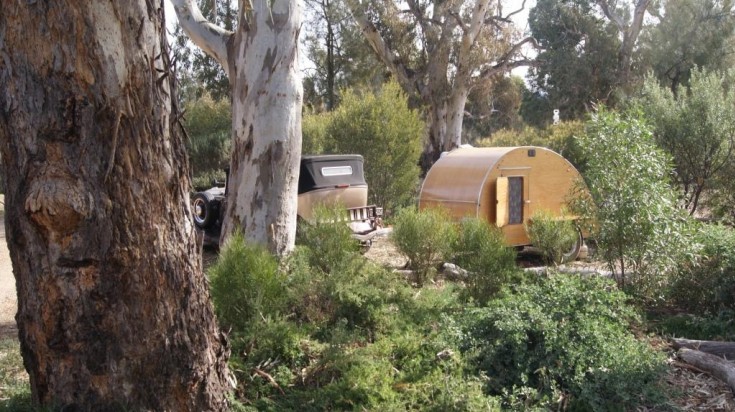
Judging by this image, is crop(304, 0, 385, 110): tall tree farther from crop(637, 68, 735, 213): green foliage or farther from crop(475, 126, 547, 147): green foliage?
crop(637, 68, 735, 213): green foliage

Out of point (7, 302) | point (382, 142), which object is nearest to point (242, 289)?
point (7, 302)

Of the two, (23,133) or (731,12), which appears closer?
(23,133)

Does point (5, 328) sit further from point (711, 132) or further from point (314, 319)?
point (711, 132)

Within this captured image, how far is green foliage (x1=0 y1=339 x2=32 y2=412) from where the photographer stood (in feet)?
13.4

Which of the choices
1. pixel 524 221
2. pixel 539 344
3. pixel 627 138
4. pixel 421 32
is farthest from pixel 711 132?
pixel 421 32

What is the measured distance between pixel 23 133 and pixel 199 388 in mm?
1739

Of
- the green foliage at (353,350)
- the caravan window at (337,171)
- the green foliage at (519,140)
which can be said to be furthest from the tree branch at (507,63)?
the green foliage at (353,350)

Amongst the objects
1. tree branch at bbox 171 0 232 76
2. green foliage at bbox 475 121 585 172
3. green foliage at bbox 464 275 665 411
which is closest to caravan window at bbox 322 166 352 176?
tree branch at bbox 171 0 232 76

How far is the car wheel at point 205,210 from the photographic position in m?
12.3

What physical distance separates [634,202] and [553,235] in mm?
2446

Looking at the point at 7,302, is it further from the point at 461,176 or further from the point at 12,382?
the point at 461,176

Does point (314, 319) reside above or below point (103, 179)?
below

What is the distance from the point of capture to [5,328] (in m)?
7.80

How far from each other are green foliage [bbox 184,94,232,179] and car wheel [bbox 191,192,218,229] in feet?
35.8
